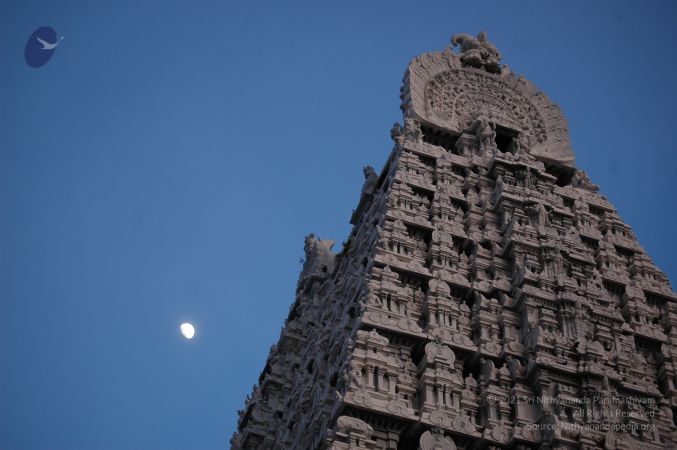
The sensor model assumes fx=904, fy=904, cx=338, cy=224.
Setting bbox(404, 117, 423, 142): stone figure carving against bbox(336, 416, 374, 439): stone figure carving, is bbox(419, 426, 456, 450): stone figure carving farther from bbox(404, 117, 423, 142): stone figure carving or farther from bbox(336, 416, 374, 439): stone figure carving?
bbox(404, 117, 423, 142): stone figure carving

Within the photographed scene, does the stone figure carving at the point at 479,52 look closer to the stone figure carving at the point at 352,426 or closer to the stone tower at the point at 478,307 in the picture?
the stone tower at the point at 478,307

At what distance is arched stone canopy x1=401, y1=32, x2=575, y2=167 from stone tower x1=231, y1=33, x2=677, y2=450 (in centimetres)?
8

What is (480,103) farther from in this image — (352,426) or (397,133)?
(352,426)

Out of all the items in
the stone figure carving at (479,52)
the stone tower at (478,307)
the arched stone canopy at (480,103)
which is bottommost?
the stone tower at (478,307)

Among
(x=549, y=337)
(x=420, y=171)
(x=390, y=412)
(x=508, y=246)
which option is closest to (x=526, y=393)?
(x=549, y=337)

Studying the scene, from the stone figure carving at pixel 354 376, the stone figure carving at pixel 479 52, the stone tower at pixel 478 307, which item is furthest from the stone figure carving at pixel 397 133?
the stone figure carving at pixel 354 376

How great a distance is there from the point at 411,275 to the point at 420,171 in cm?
642

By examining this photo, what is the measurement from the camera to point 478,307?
27.5m

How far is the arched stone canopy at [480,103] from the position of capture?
37.0 metres

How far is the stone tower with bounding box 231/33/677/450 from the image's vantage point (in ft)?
77.6

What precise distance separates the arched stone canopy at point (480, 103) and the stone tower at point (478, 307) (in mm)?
81

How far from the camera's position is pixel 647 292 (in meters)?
31.8

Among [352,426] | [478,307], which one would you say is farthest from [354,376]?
[478,307]

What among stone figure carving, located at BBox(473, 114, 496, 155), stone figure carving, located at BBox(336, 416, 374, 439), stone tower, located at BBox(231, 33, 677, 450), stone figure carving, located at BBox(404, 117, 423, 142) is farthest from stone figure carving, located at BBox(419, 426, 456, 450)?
stone figure carving, located at BBox(473, 114, 496, 155)
